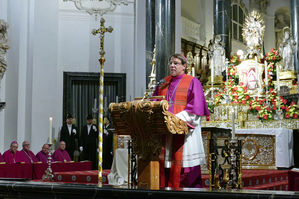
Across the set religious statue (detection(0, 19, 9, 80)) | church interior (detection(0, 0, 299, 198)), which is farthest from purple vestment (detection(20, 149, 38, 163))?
religious statue (detection(0, 19, 9, 80))

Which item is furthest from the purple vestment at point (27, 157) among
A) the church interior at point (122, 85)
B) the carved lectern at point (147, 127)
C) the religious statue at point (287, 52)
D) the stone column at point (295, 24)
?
the stone column at point (295, 24)

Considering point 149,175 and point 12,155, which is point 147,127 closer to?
point 149,175

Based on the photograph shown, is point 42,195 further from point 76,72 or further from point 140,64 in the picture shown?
point 76,72

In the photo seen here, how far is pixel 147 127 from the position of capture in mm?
3934

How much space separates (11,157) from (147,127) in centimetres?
645

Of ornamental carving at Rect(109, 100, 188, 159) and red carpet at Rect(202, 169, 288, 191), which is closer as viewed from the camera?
ornamental carving at Rect(109, 100, 188, 159)

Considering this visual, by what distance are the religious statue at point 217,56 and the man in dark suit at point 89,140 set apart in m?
3.78

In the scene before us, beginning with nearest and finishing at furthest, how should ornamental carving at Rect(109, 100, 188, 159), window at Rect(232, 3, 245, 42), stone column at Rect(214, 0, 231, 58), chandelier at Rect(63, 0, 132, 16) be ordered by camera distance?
ornamental carving at Rect(109, 100, 188, 159)
stone column at Rect(214, 0, 231, 58)
chandelier at Rect(63, 0, 132, 16)
window at Rect(232, 3, 245, 42)

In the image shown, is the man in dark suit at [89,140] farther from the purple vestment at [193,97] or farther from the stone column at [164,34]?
the purple vestment at [193,97]

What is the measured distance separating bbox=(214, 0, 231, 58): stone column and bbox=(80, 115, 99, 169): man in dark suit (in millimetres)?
4652

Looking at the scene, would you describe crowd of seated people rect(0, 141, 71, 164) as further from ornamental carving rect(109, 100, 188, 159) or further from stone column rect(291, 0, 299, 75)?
stone column rect(291, 0, 299, 75)

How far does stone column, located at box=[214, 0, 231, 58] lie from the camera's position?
14.1 m

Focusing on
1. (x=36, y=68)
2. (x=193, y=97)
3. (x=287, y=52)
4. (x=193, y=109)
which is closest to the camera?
(x=193, y=109)

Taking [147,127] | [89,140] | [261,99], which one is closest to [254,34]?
[261,99]
